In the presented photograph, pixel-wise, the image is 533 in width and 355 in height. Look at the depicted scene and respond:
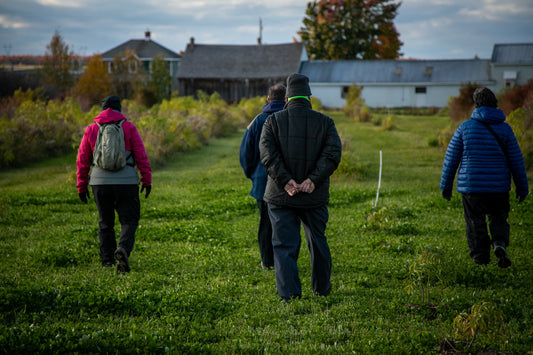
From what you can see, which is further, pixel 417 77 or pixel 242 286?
pixel 417 77

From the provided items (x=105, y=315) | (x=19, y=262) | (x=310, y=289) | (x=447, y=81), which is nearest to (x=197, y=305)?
(x=105, y=315)

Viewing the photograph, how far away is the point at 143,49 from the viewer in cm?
5434

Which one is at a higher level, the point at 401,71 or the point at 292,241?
the point at 401,71

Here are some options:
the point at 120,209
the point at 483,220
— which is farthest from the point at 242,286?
the point at 483,220

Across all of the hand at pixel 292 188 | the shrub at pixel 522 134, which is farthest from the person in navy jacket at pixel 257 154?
the shrub at pixel 522 134

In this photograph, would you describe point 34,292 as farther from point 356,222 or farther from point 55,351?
point 356,222

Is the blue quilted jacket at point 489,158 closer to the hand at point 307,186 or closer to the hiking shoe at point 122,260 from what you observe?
the hand at point 307,186

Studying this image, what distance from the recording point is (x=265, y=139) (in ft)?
16.0

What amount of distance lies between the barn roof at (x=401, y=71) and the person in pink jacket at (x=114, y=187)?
4244 centimetres

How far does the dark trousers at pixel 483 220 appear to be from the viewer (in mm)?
6164

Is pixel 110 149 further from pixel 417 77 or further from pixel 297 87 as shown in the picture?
pixel 417 77

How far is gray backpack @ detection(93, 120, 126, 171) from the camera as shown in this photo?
5.89m

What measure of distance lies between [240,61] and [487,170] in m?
48.4

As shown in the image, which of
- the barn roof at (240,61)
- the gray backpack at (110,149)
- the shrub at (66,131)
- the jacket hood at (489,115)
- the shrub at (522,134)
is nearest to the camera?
the gray backpack at (110,149)
